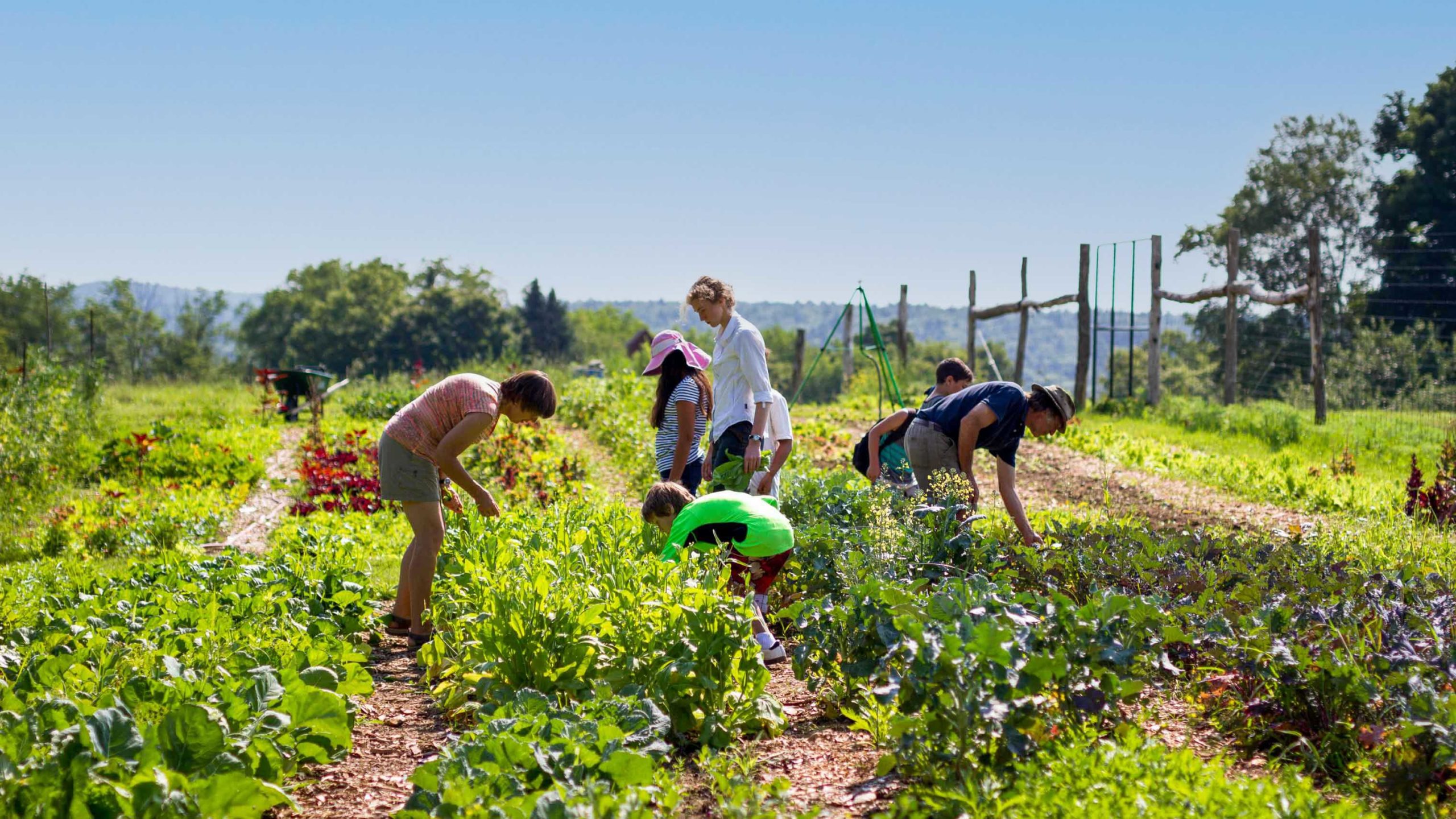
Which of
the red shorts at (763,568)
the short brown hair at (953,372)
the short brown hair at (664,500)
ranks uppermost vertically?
the short brown hair at (953,372)

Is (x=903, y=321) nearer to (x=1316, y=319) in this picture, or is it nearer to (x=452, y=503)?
(x=1316, y=319)

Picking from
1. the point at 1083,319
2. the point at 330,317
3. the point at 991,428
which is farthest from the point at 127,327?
the point at 991,428

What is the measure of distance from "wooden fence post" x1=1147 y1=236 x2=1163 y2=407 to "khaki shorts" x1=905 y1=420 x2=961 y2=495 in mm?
11248

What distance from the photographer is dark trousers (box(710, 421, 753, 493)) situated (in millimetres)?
5559

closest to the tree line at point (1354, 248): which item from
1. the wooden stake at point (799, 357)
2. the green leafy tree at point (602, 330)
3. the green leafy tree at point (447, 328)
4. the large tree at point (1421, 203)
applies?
the large tree at point (1421, 203)

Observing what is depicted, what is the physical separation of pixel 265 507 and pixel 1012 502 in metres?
6.91

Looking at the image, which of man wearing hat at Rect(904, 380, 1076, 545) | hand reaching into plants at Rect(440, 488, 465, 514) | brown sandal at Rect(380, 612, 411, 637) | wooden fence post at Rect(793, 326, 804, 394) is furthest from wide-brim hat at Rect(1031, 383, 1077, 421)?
wooden fence post at Rect(793, 326, 804, 394)

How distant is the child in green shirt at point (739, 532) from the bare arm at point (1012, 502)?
3.55 feet

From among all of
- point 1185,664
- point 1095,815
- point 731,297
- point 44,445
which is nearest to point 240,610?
point 731,297

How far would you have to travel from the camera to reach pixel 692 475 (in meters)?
5.66

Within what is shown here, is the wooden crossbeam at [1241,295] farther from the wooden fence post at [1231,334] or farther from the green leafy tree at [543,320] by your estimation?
the green leafy tree at [543,320]

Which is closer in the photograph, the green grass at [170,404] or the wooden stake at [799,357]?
the green grass at [170,404]

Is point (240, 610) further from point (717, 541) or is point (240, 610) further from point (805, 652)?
point (805, 652)

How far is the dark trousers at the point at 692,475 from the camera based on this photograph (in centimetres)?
564
